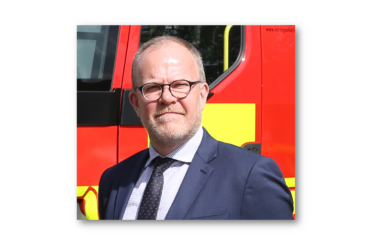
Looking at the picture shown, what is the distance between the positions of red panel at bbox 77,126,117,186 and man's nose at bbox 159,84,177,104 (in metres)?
0.34

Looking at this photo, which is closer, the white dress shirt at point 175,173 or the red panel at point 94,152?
the white dress shirt at point 175,173

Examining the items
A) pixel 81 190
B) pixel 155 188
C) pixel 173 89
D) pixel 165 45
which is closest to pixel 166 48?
pixel 165 45

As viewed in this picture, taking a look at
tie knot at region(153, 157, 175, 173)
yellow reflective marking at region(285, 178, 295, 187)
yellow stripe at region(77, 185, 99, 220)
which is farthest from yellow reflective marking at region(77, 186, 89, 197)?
yellow reflective marking at region(285, 178, 295, 187)

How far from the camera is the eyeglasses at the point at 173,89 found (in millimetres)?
1675

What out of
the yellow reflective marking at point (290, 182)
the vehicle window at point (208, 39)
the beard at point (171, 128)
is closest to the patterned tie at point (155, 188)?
the beard at point (171, 128)

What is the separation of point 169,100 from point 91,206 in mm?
753

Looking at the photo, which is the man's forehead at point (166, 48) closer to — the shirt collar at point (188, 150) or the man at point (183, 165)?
the man at point (183, 165)

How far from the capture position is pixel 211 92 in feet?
6.02

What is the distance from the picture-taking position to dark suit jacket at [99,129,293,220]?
1551mm

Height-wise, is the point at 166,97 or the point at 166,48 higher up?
the point at 166,48

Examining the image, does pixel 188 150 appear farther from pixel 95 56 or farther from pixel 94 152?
pixel 95 56

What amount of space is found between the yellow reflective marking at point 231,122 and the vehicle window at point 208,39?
0.17m
